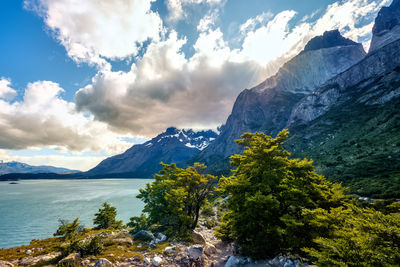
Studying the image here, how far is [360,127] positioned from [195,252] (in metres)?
113

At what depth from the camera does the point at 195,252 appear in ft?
54.2

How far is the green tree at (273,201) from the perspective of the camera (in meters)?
12.8

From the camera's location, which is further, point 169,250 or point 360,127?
point 360,127

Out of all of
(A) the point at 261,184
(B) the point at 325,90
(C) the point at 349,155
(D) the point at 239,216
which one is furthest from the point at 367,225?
(B) the point at 325,90

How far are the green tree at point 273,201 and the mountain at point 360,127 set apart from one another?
2853 centimetres

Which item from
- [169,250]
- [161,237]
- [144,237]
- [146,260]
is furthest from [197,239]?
[146,260]

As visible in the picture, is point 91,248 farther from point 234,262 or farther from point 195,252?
point 234,262

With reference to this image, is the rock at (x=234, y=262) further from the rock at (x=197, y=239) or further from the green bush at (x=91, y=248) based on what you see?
the green bush at (x=91, y=248)

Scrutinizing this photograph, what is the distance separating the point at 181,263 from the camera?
49.6 feet

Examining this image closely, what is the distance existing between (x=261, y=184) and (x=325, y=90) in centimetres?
18943

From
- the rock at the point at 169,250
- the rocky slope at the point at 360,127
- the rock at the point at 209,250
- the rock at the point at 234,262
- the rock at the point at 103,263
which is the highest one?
the rocky slope at the point at 360,127

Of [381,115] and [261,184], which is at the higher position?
[381,115]

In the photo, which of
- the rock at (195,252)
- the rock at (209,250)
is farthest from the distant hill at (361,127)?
the rock at (195,252)

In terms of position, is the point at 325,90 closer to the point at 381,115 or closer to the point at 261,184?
the point at 381,115
